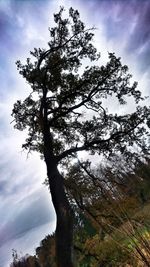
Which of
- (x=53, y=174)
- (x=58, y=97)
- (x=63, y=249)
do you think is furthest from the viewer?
(x=58, y=97)

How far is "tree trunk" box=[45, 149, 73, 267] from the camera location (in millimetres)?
8750

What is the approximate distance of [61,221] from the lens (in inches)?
363

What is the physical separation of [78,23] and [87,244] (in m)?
9.02

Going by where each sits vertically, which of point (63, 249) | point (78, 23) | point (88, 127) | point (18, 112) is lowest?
point (63, 249)

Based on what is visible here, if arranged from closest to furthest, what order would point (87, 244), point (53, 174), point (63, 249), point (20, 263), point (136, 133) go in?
point (63, 249) < point (53, 174) < point (87, 244) < point (136, 133) < point (20, 263)

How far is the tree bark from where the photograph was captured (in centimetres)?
876

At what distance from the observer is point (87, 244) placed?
10773 mm

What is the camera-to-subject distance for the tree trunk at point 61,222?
875 centimetres

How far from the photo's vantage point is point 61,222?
30.2ft

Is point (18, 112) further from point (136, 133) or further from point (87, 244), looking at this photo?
point (87, 244)

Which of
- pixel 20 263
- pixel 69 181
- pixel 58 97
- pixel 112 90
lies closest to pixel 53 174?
pixel 69 181

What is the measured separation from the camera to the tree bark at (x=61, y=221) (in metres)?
8.76

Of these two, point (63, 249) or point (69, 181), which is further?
point (69, 181)

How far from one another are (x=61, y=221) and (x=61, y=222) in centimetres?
3
